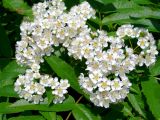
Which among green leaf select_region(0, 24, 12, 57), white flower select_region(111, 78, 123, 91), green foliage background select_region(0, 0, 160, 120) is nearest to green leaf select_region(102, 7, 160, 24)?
green foliage background select_region(0, 0, 160, 120)

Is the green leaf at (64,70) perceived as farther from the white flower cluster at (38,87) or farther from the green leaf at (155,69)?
the green leaf at (155,69)

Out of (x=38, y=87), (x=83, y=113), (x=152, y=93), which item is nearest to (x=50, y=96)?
(x=38, y=87)

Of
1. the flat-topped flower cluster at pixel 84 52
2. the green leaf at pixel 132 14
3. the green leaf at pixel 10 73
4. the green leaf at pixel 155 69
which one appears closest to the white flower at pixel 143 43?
the flat-topped flower cluster at pixel 84 52

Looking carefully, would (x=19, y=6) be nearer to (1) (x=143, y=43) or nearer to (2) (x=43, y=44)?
(2) (x=43, y=44)

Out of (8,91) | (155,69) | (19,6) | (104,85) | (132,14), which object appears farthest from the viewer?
(19,6)

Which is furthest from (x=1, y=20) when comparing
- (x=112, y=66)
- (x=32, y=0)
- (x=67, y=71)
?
(x=112, y=66)

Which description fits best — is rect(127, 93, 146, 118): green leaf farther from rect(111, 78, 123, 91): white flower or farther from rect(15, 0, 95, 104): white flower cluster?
rect(15, 0, 95, 104): white flower cluster

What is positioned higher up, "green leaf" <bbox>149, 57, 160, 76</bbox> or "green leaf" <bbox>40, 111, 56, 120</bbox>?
"green leaf" <bbox>149, 57, 160, 76</bbox>
